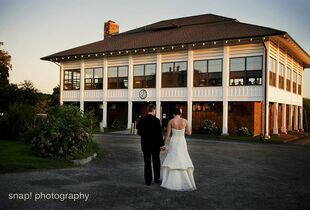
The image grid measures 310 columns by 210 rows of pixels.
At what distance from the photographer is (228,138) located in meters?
23.5

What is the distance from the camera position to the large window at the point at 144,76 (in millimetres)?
29672

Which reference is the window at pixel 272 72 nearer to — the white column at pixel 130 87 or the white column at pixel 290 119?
the white column at pixel 290 119

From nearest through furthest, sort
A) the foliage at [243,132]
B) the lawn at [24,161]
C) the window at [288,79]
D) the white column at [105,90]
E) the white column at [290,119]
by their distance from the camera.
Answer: the lawn at [24,161], the foliage at [243,132], the window at [288,79], the white column at [290,119], the white column at [105,90]

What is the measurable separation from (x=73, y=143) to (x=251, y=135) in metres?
16.5

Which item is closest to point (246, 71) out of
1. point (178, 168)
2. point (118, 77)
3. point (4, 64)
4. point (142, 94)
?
point (142, 94)

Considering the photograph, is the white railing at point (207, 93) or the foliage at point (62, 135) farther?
the white railing at point (207, 93)

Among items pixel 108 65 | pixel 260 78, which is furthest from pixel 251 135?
pixel 108 65

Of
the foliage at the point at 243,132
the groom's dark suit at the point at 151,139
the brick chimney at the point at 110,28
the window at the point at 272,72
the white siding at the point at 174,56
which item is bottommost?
the foliage at the point at 243,132

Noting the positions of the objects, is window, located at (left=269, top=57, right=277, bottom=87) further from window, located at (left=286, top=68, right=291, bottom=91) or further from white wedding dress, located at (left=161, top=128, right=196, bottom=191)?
white wedding dress, located at (left=161, top=128, right=196, bottom=191)

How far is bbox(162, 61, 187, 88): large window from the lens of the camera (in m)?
28.0

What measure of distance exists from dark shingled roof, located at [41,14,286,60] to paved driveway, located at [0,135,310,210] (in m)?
15.6

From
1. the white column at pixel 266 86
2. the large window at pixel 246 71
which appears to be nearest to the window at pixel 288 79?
the large window at pixel 246 71

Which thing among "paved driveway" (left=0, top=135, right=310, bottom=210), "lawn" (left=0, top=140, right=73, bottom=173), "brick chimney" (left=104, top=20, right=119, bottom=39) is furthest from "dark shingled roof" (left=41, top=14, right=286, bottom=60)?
"lawn" (left=0, top=140, right=73, bottom=173)

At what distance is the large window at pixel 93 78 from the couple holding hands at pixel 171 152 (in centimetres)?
2518
